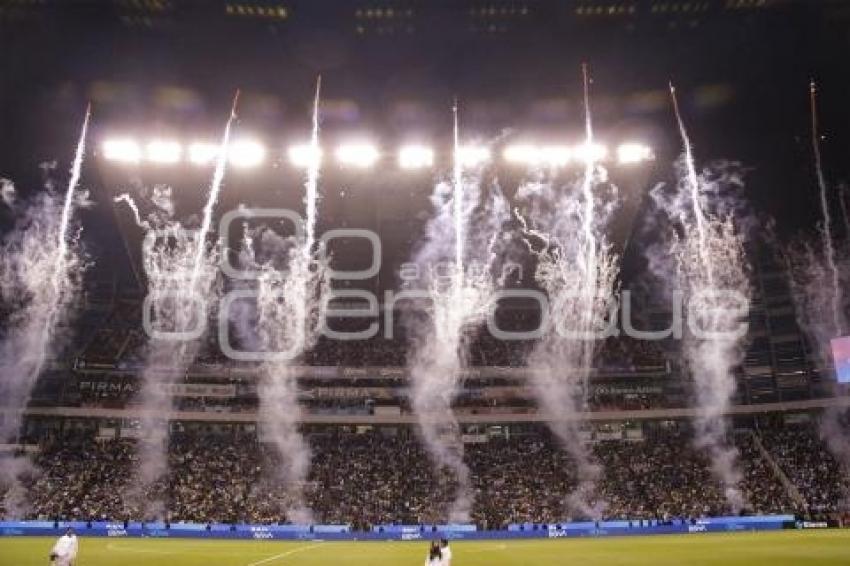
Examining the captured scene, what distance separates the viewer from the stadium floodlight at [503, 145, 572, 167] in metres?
43.9

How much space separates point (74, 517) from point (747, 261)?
5867 centimetres

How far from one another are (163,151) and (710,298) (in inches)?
1792

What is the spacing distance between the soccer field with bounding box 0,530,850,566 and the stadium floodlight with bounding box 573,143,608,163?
22376mm

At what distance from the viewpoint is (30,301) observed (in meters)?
54.1

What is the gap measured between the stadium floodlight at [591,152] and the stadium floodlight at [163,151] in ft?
79.4

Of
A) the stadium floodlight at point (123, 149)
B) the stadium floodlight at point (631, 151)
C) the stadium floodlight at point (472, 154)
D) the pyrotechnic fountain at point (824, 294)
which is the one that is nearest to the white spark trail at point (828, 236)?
the pyrotechnic fountain at point (824, 294)

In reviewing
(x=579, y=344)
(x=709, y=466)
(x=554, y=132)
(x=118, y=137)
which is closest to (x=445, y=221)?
(x=554, y=132)

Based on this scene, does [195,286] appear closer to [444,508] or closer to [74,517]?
[74,517]

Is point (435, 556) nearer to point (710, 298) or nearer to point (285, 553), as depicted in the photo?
point (285, 553)

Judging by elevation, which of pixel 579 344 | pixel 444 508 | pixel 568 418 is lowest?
pixel 444 508

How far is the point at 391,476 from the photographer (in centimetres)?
5166

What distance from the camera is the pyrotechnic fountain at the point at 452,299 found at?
4822 cm

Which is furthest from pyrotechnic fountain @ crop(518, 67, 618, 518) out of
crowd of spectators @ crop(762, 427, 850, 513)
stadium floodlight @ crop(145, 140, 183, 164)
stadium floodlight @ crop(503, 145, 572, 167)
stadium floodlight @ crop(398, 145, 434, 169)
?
stadium floodlight @ crop(145, 140, 183, 164)

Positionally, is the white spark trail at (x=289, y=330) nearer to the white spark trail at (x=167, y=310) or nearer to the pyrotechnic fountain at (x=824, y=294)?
the white spark trail at (x=167, y=310)
